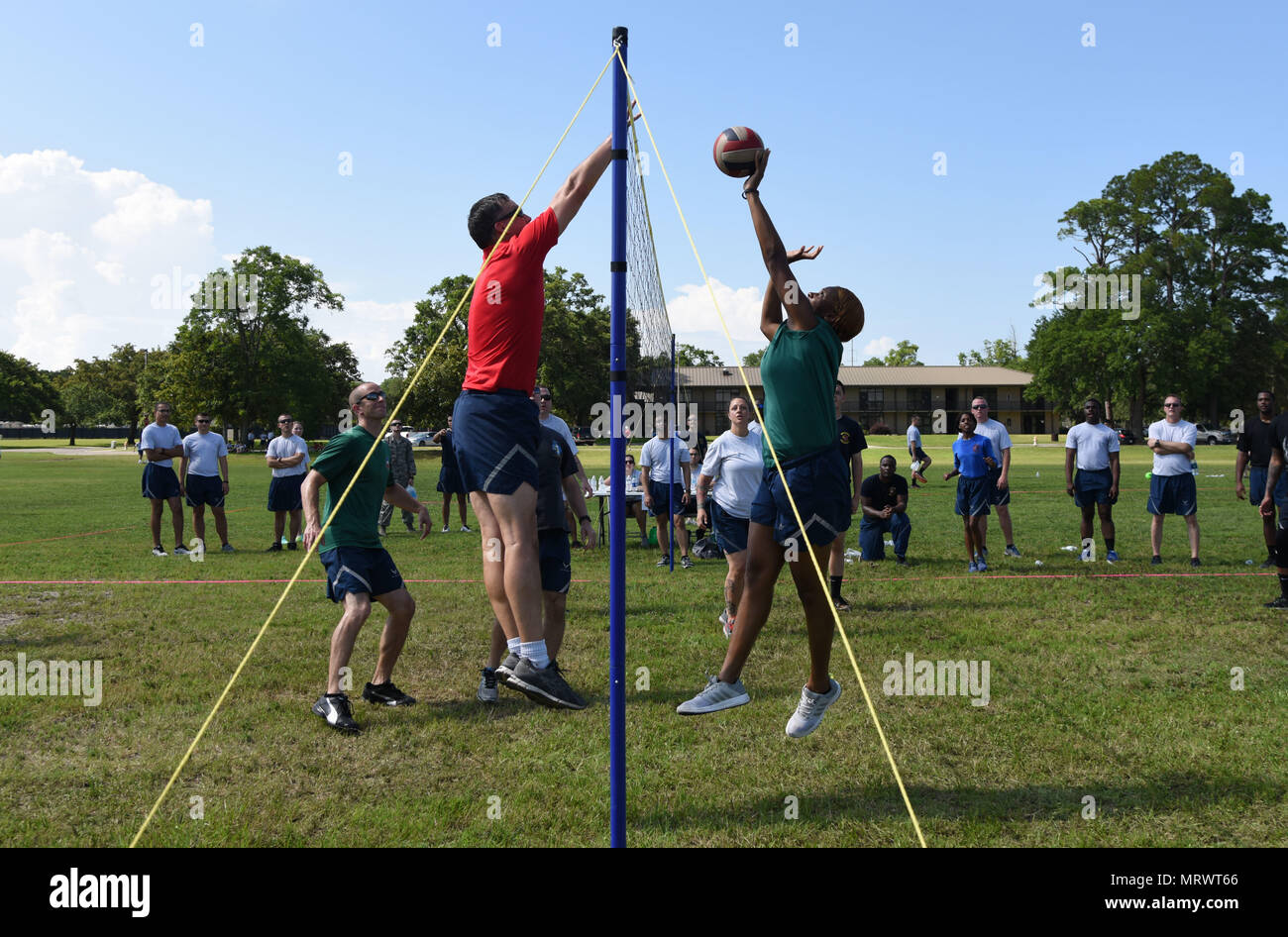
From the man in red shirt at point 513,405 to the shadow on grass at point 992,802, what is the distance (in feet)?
2.86

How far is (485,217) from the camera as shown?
14.0 ft

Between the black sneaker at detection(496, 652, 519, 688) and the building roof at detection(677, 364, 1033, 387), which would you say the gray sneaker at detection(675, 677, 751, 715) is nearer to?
the black sneaker at detection(496, 652, 519, 688)

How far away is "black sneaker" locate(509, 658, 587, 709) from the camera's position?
380 cm

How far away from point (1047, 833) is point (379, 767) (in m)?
3.24

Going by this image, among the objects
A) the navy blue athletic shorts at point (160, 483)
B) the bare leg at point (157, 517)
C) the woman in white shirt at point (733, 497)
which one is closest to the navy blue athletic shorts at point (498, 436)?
the woman in white shirt at point (733, 497)

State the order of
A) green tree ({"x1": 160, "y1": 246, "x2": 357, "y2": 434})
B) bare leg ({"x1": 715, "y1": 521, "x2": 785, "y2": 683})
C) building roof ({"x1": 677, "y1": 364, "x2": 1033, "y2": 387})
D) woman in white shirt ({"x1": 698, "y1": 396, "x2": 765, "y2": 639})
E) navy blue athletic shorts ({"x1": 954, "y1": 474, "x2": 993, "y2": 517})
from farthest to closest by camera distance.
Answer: building roof ({"x1": 677, "y1": 364, "x2": 1033, "y2": 387}) < green tree ({"x1": 160, "y1": 246, "x2": 357, "y2": 434}) < navy blue athletic shorts ({"x1": 954, "y1": 474, "x2": 993, "y2": 517}) < woman in white shirt ({"x1": 698, "y1": 396, "x2": 765, "y2": 639}) < bare leg ({"x1": 715, "y1": 521, "x2": 785, "y2": 683})

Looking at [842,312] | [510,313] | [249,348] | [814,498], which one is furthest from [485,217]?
[249,348]

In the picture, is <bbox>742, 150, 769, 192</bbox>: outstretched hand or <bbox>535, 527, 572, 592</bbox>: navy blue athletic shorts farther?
<bbox>535, 527, 572, 592</bbox>: navy blue athletic shorts

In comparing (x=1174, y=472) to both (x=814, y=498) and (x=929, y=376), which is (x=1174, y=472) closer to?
(x=814, y=498)

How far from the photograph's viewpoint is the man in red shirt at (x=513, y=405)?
3.92 meters

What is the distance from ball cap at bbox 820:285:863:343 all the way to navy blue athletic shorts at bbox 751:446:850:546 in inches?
23.9

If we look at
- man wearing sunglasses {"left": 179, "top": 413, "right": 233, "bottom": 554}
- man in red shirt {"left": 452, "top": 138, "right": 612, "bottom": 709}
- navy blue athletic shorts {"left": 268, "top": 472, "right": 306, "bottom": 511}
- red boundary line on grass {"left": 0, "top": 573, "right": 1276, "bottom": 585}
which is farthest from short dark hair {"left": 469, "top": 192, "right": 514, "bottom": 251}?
man wearing sunglasses {"left": 179, "top": 413, "right": 233, "bottom": 554}

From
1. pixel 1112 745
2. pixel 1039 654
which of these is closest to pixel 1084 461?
pixel 1039 654
